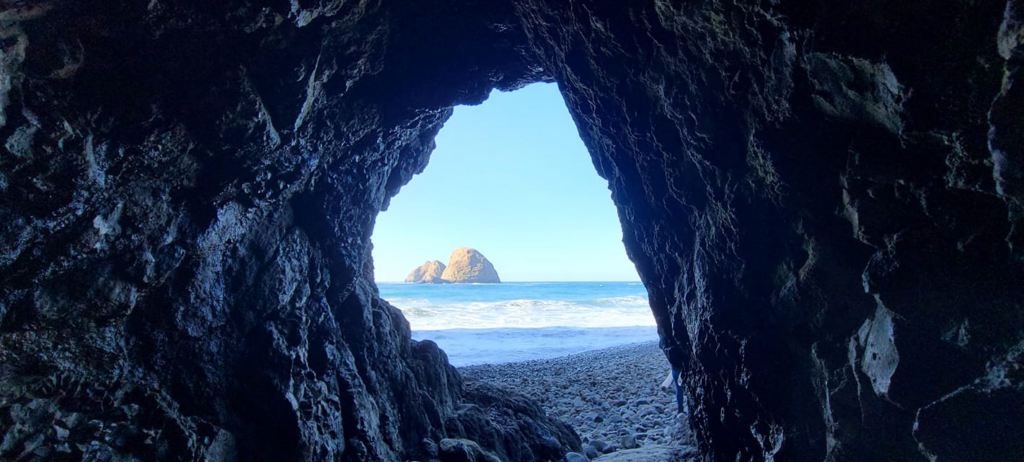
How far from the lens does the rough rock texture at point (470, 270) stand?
74.3m

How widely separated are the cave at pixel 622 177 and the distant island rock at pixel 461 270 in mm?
69386

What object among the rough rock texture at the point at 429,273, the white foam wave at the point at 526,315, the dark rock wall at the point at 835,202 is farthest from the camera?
the rough rock texture at the point at 429,273

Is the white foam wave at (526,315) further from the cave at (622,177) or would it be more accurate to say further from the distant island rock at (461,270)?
the distant island rock at (461,270)

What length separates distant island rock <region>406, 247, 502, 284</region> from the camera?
244 ft

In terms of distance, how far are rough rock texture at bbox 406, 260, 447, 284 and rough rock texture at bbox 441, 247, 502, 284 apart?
3.57ft

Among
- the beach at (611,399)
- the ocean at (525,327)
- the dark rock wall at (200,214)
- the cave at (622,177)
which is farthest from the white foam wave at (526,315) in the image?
the cave at (622,177)

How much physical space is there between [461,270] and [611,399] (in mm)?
66078

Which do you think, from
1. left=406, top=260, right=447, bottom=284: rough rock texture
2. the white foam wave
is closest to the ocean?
the white foam wave

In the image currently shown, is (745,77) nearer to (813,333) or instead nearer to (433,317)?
(813,333)

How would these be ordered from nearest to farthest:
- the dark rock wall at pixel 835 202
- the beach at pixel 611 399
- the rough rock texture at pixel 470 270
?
1. the dark rock wall at pixel 835 202
2. the beach at pixel 611 399
3. the rough rock texture at pixel 470 270

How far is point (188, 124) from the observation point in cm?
340

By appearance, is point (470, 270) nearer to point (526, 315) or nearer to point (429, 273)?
point (429, 273)

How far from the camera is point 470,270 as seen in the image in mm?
74312

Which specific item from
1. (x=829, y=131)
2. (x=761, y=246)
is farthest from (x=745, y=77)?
(x=761, y=246)
